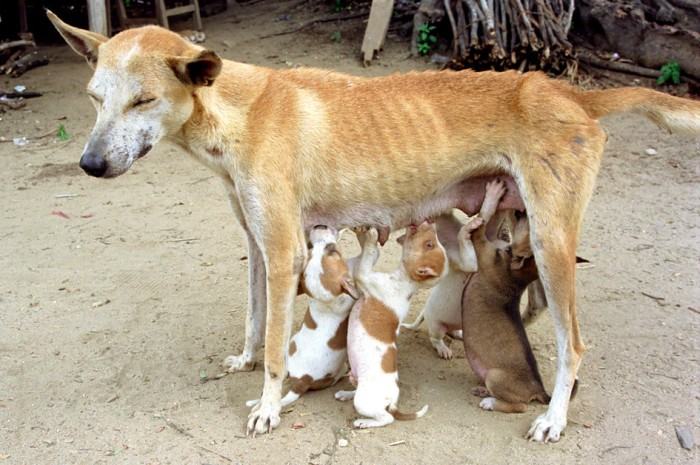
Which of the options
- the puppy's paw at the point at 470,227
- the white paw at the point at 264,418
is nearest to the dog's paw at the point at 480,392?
the puppy's paw at the point at 470,227

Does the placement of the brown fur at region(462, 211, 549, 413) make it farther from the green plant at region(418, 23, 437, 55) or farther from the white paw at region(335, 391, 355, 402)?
the green plant at region(418, 23, 437, 55)

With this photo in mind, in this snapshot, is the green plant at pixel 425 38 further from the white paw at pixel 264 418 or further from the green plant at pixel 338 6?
the white paw at pixel 264 418

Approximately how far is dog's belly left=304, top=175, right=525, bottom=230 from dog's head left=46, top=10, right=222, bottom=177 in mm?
969

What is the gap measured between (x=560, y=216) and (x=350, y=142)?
120 centimetres

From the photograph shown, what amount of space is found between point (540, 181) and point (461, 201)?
1.99 ft

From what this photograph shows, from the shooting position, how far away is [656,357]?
473 centimetres

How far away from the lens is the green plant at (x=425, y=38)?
9.98 m

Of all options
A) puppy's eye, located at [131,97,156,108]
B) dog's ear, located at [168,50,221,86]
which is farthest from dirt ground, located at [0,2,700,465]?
dog's ear, located at [168,50,221,86]

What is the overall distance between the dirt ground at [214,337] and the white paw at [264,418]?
0.06 m

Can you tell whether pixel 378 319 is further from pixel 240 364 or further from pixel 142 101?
pixel 142 101

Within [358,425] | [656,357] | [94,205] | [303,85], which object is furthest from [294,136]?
[94,205]

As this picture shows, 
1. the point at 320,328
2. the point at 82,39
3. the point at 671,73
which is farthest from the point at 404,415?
the point at 671,73

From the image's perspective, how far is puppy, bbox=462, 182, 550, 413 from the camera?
4.22 metres

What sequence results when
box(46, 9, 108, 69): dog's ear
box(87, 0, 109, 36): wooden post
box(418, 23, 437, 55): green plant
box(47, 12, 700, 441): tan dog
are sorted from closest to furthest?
box(47, 12, 700, 441): tan dog, box(46, 9, 108, 69): dog's ear, box(418, 23, 437, 55): green plant, box(87, 0, 109, 36): wooden post
